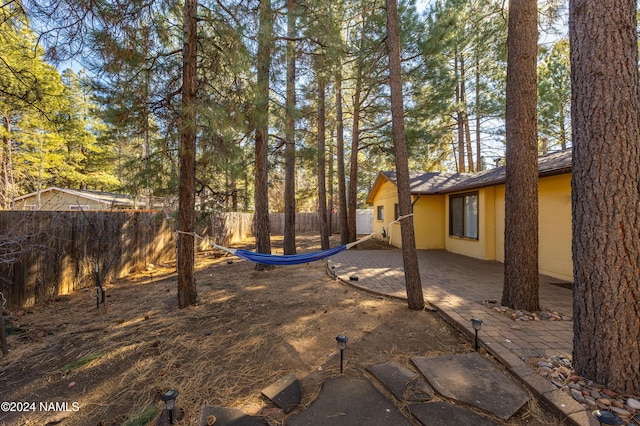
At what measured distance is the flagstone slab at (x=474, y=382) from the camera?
64.9 inches

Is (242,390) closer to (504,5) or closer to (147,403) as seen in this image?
(147,403)

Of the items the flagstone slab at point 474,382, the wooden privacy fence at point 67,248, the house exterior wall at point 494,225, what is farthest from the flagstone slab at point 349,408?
the wooden privacy fence at point 67,248

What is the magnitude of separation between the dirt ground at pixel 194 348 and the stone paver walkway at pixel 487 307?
0.17 metres

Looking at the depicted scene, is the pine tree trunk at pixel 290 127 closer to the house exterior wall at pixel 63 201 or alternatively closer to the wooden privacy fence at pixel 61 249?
the wooden privacy fence at pixel 61 249

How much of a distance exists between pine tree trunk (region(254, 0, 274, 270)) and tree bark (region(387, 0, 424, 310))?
1.63 m

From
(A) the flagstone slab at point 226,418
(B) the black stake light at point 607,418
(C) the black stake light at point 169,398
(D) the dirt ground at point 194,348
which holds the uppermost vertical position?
(C) the black stake light at point 169,398

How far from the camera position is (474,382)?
6.15ft

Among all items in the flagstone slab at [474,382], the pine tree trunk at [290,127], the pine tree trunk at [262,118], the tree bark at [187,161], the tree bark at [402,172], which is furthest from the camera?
the pine tree trunk at [290,127]

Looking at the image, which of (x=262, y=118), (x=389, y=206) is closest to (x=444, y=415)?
(x=262, y=118)

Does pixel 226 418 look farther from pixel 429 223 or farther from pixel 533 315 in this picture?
pixel 429 223

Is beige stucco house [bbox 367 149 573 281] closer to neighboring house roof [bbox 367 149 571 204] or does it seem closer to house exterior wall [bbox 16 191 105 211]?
neighboring house roof [bbox 367 149 571 204]

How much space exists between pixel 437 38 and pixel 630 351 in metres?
6.00

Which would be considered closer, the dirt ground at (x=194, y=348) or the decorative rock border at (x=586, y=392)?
the decorative rock border at (x=586, y=392)

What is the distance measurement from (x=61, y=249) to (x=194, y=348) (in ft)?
11.1
